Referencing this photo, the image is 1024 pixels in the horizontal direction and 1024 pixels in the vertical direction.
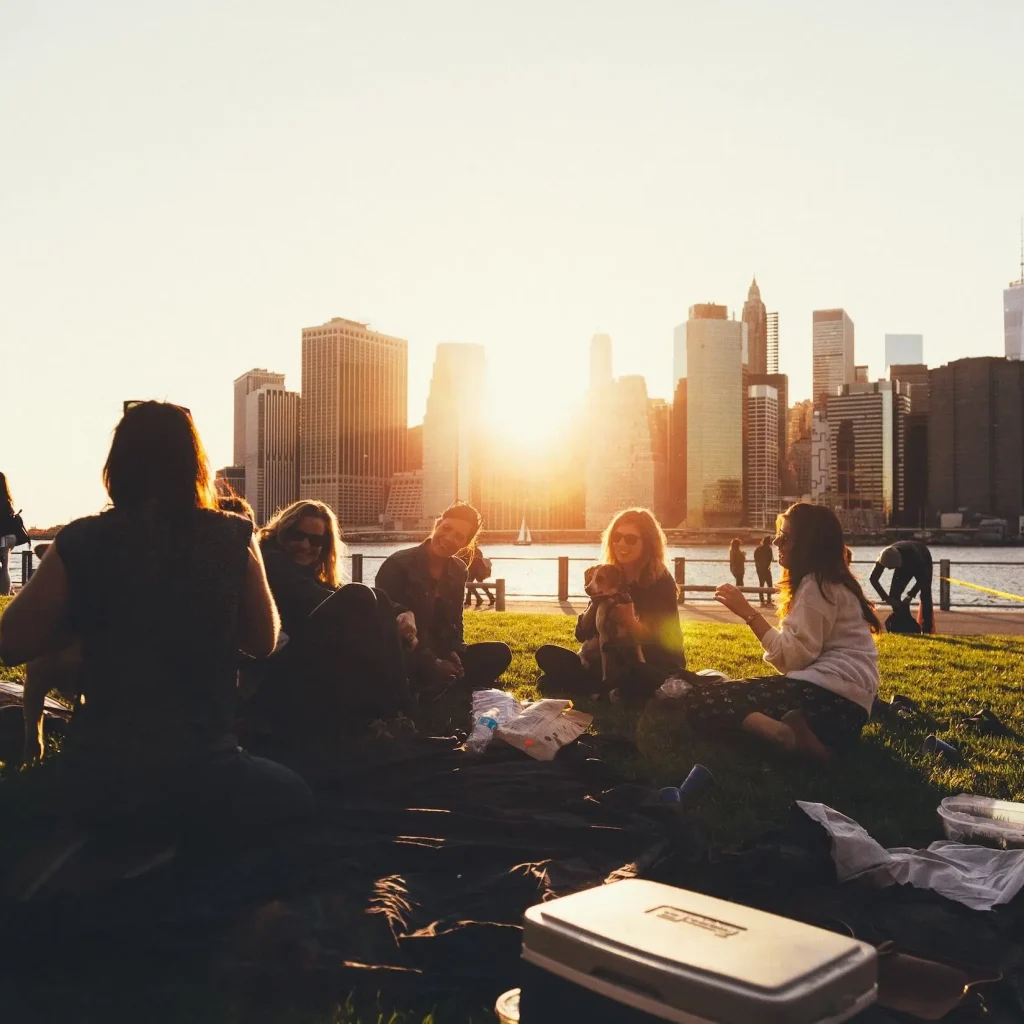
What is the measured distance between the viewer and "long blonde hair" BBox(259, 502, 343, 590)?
5668 mm

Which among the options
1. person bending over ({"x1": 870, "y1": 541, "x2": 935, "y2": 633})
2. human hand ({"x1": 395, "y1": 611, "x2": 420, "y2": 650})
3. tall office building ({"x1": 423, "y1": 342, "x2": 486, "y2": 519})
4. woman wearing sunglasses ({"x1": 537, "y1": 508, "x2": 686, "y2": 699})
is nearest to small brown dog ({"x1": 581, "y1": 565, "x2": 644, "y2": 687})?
woman wearing sunglasses ({"x1": 537, "y1": 508, "x2": 686, "y2": 699})

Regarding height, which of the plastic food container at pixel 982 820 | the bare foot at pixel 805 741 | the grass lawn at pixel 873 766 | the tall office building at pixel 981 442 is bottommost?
the grass lawn at pixel 873 766

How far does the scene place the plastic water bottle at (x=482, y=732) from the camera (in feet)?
16.8

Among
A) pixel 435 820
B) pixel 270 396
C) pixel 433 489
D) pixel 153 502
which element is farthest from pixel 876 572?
pixel 270 396

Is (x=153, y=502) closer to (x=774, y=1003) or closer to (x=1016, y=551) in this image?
(x=774, y=1003)

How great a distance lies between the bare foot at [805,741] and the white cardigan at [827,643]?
0.22 meters

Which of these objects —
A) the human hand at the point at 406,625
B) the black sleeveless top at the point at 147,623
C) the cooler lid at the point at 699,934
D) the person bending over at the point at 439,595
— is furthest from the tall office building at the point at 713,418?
the cooler lid at the point at 699,934

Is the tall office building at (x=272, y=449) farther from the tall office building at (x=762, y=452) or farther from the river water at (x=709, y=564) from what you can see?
the tall office building at (x=762, y=452)

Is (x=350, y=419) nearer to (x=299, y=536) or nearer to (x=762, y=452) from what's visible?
(x=762, y=452)

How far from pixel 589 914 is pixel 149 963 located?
139 centimetres

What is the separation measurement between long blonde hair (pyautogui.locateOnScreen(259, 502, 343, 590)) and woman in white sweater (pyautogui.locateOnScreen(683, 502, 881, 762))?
2.29 m

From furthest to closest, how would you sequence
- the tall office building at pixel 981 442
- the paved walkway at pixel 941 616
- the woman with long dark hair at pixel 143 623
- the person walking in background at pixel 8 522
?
1. the tall office building at pixel 981 442
2. the paved walkway at pixel 941 616
3. the person walking in background at pixel 8 522
4. the woman with long dark hair at pixel 143 623

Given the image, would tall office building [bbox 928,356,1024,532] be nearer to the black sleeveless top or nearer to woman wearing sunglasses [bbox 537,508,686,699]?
woman wearing sunglasses [bbox 537,508,686,699]

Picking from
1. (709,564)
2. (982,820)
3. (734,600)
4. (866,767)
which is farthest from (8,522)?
(709,564)
